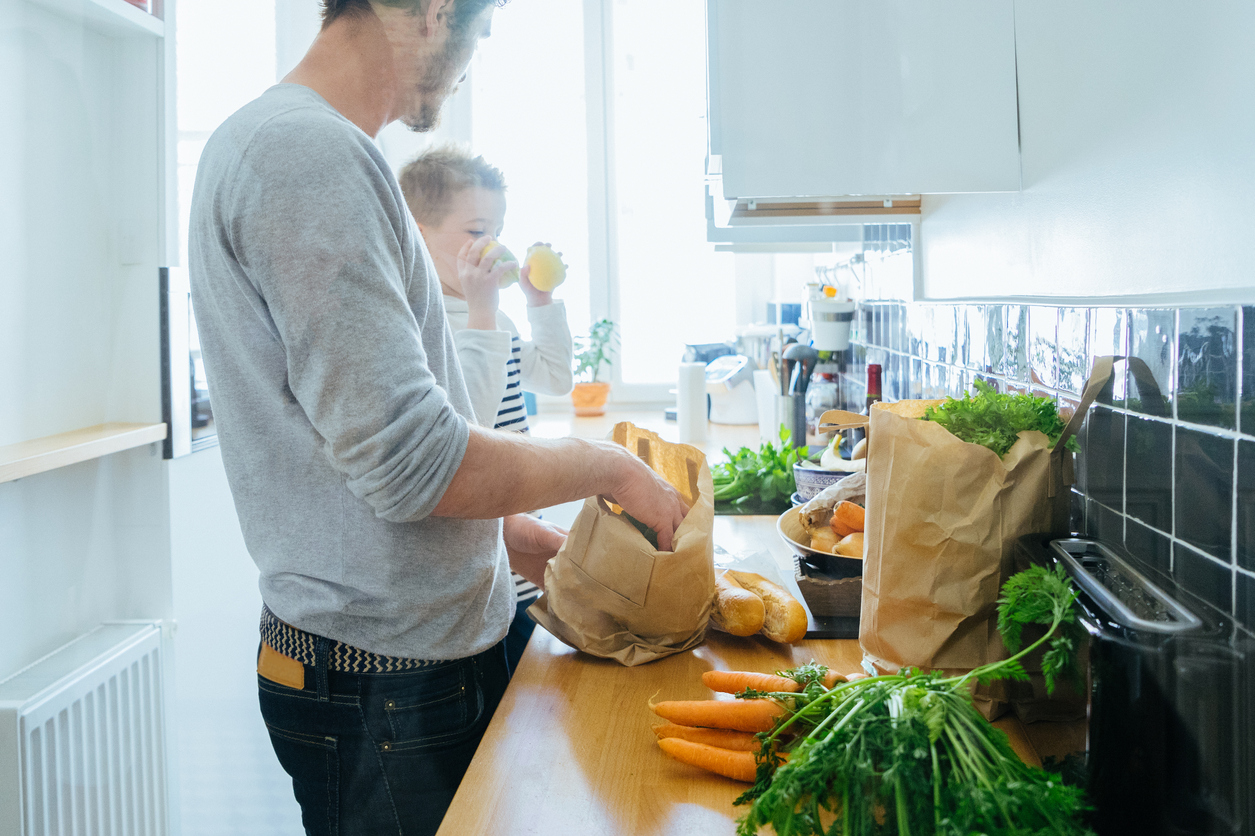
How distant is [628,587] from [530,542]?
31 cm

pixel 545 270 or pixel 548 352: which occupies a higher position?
pixel 545 270

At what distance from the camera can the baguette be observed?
0.96m

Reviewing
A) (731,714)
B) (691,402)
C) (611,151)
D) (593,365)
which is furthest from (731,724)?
(611,151)

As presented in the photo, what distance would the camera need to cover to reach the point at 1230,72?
2.16 feet

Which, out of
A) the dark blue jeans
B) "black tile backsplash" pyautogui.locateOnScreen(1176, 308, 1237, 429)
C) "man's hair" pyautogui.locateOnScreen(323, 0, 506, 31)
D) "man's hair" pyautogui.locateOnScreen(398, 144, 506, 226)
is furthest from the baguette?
"man's hair" pyautogui.locateOnScreen(398, 144, 506, 226)

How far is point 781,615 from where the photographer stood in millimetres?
964

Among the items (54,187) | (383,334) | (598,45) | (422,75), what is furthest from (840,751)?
(598,45)

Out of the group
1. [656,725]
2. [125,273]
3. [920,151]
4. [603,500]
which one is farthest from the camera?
[125,273]

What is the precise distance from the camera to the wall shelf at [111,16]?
136cm

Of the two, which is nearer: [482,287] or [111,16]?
[482,287]

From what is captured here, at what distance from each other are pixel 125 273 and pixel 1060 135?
4.75ft

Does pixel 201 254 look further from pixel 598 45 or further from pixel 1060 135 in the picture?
pixel 598 45

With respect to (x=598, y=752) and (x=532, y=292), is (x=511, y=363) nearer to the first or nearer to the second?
(x=532, y=292)

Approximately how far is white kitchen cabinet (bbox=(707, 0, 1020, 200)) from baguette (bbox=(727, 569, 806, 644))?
18.3 inches
